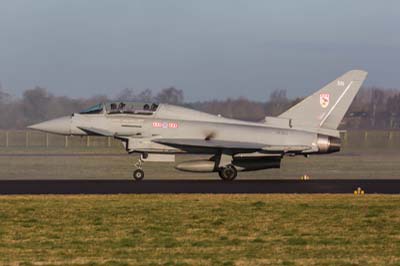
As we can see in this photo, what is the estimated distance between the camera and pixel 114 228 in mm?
15250

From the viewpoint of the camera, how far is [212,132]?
28578 millimetres

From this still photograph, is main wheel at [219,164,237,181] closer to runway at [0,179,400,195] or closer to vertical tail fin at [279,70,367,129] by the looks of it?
runway at [0,179,400,195]

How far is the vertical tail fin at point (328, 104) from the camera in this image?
2891cm

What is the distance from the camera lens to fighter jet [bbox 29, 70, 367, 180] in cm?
2788

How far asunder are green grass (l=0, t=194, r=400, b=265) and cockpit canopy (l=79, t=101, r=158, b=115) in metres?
7.70

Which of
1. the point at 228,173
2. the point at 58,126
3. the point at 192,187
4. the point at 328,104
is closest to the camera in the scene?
the point at 192,187

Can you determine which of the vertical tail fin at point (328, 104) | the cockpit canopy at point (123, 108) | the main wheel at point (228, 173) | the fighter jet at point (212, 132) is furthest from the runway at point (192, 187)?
the cockpit canopy at point (123, 108)

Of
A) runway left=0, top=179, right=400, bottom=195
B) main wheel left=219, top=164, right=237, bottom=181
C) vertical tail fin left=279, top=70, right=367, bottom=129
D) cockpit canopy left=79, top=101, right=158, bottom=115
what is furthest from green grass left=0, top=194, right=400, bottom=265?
vertical tail fin left=279, top=70, right=367, bottom=129

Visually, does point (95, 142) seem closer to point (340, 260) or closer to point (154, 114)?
point (154, 114)

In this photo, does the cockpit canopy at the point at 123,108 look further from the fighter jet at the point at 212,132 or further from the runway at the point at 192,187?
the runway at the point at 192,187

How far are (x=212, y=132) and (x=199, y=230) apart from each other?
1362cm

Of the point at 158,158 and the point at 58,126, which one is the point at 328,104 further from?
the point at 58,126

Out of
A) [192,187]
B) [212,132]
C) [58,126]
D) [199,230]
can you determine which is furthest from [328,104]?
[199,230]

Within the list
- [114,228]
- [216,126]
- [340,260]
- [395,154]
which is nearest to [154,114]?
[216,126]
